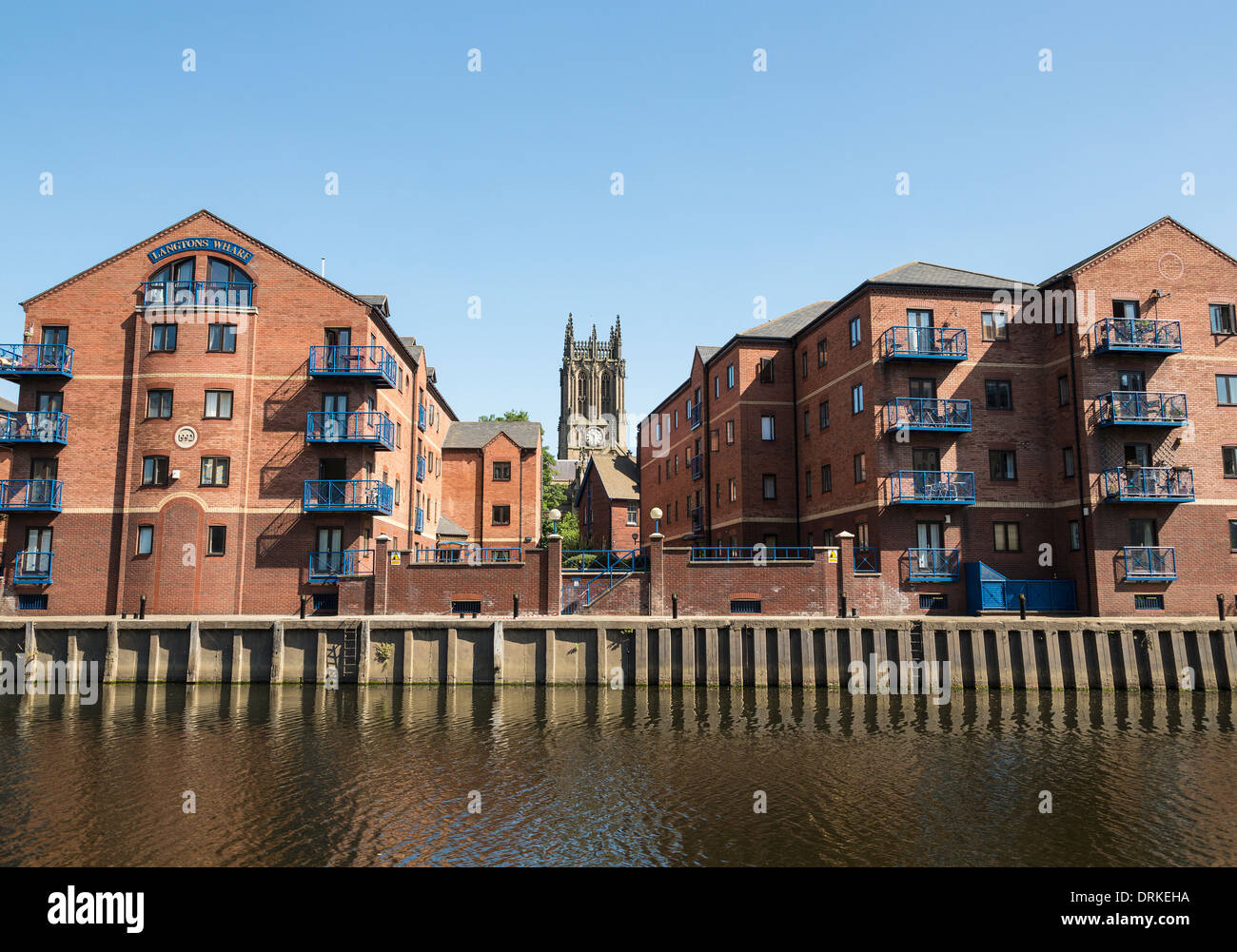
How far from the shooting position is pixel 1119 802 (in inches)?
584

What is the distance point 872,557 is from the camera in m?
33.9

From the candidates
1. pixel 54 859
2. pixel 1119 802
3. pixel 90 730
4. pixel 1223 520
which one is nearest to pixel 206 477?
pixel 90 730

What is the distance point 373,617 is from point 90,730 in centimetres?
1016

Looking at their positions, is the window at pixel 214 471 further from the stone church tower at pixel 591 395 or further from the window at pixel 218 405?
the stone church tower at pixel 591 395

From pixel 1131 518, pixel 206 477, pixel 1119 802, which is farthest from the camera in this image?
pixel 206 477

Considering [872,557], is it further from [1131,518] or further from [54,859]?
[54,859]

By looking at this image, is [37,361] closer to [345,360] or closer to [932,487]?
[345,360]

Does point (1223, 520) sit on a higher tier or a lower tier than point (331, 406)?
lower

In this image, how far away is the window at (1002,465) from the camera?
115ft

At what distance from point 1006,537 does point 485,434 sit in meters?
34.5

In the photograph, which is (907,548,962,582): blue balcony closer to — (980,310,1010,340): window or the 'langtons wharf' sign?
(980,310,1010,340): window

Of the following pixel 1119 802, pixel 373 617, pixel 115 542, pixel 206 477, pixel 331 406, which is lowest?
pixel 1119 802
